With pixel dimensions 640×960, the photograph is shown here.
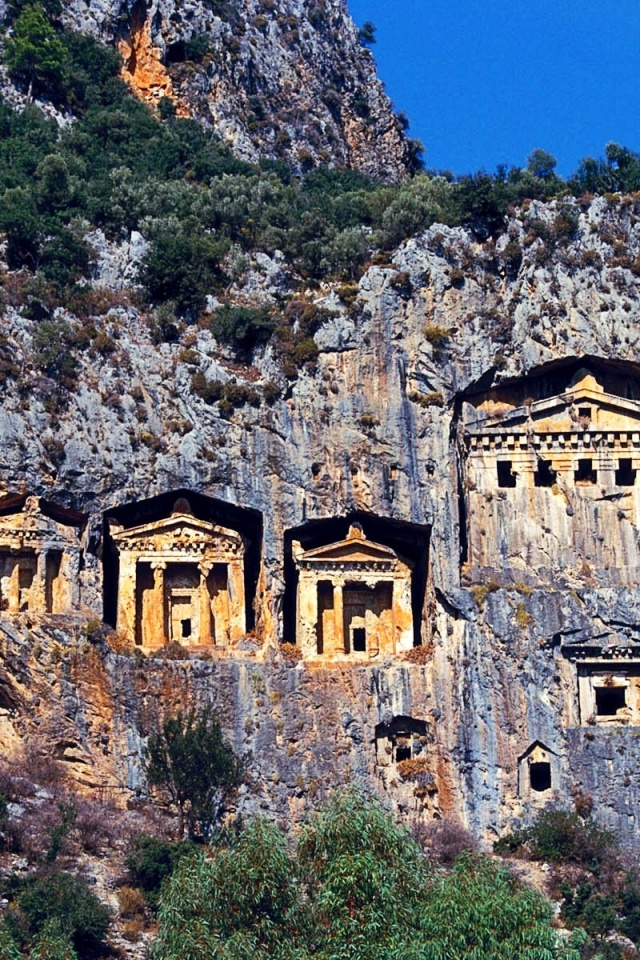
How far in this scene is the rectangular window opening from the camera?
2397 inches

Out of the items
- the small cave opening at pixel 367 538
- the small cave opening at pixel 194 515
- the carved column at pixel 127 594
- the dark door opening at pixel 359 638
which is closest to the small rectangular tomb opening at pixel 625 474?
the small cave opening at pixel 367 538

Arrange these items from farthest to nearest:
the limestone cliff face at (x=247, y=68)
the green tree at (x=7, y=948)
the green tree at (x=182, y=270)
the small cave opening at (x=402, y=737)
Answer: the limestone cliff face at (x=247, y=68) < the green tree at (x=182, y=270) < the small cave opening at (x=402, y=737) < the green tree at (x=7, y=948)

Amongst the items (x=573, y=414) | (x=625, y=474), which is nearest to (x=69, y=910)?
(x=573, y=414)

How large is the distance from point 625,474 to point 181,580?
13.9 metres

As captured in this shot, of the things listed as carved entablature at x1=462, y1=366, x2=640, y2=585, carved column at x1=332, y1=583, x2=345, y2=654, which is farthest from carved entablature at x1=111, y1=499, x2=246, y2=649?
carved entablature at x1=462, y1=366, x2=640, y2=585

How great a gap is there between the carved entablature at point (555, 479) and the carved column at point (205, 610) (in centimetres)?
803

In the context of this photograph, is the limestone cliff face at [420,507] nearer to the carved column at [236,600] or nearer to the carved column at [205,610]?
the carved column at [236,600]

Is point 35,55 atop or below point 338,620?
atop

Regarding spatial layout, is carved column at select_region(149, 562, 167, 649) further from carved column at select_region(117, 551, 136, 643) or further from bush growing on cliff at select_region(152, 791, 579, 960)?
bush growing on cliff at select_region(152, 791, 579, 960)

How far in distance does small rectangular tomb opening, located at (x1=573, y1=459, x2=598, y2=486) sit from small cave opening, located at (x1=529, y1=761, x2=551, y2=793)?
882 centimetres

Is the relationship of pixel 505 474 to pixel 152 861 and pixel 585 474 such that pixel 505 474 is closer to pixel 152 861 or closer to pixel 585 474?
pixel 585 474

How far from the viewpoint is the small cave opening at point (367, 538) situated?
6019 centimetres

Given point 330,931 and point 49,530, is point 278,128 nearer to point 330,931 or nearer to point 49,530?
point 49,530

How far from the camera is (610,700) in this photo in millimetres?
59125
